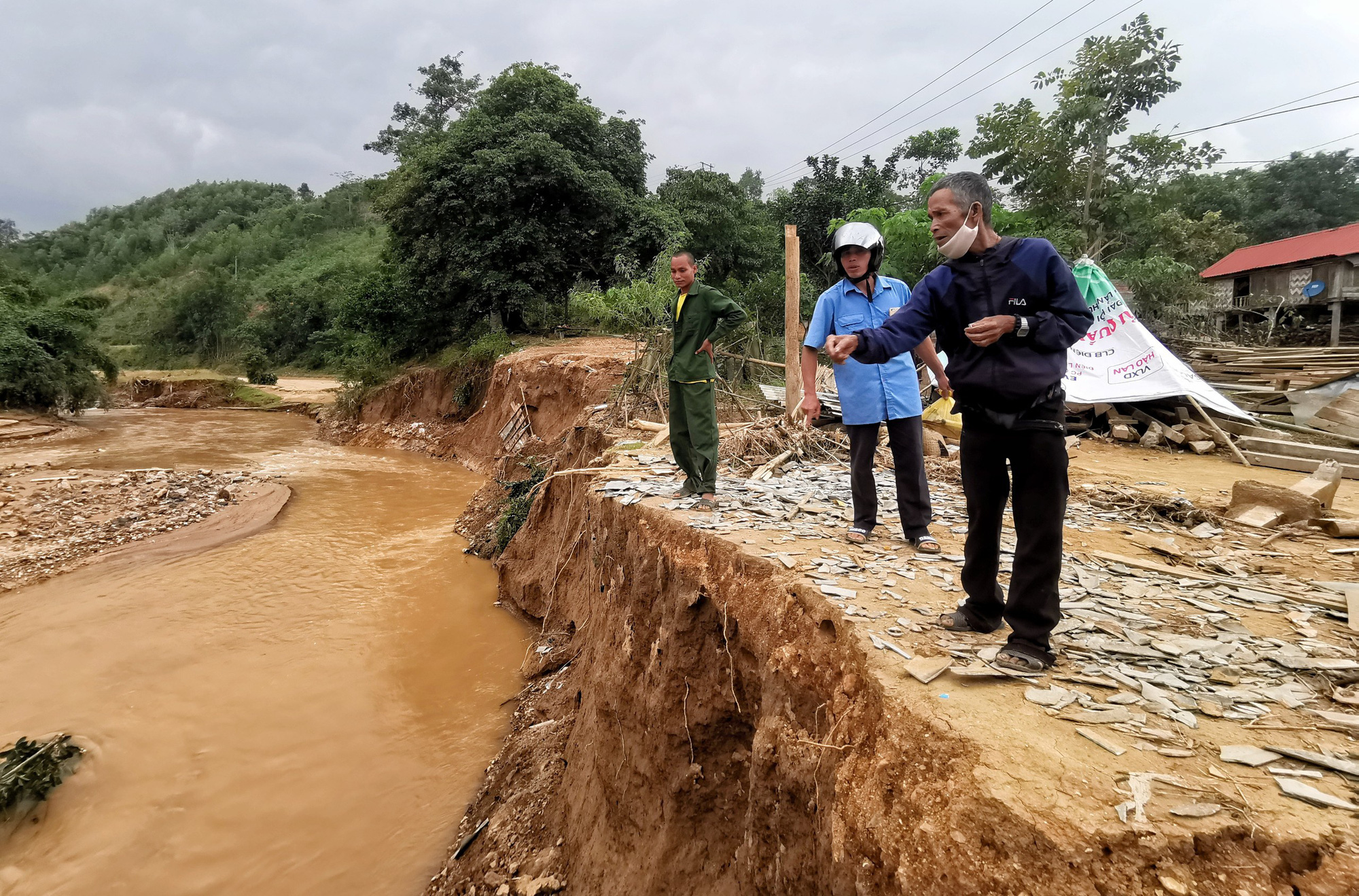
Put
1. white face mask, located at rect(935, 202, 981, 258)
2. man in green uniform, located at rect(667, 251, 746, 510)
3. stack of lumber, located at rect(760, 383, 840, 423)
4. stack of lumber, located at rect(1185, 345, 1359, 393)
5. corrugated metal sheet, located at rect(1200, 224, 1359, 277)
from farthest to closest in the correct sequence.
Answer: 1. corrugated metal sheet, located at rect(1200, 224, 1359, 277)
2. stack of lumber, located at rect(1185, 345, 1359, 393)
3. stack of lumber, located at rect(760, 383, 840, 423)
4. man in green uniform, located at rect(667, 251, 746, 510)
5. white face mask, located at rect(935, 202, 981, 258)

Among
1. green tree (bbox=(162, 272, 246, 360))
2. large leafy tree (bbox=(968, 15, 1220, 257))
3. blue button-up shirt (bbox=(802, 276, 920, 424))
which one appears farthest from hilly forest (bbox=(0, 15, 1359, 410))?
green tree (bbox=(162, 272, 246, 360))

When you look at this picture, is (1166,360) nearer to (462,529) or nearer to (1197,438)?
(1197,438)

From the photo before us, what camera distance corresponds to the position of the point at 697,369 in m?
4.55

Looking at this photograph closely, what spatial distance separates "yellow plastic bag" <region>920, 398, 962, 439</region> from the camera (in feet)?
24.6

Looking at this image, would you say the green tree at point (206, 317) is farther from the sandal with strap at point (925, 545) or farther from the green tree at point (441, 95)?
the sandal with strap at point (925, 545)

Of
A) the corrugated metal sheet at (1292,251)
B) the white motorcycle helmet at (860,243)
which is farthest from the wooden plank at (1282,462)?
the corrugated metal sheet at (1292,251)

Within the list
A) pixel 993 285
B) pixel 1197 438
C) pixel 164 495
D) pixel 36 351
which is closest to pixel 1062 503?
pixel 993 285

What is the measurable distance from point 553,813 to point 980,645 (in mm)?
3082

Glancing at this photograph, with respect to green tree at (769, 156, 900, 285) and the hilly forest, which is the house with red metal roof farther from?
green tree at (769, 156, 900, 285)

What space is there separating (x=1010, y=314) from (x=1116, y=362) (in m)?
8.38

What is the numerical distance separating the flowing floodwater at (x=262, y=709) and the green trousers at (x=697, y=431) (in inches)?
111

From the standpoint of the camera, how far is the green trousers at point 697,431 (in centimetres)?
457

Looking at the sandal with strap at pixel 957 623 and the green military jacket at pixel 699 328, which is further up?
the green military jacket at pixel 699 328

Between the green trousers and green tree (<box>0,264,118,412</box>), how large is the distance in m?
20.5
